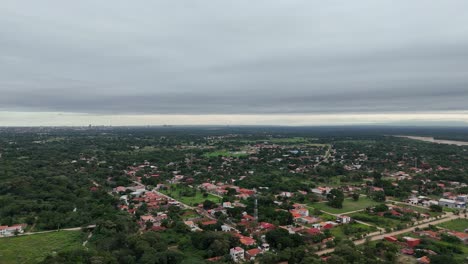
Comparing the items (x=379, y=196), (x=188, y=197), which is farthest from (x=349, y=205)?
(x=188, y=197)

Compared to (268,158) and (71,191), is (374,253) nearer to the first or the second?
(71,191)

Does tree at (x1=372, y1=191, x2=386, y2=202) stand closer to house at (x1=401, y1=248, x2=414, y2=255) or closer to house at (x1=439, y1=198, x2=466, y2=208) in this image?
house at (x1=439, y1=198, x2=466, y2=208)

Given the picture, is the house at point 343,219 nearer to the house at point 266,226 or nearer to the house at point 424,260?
the house at point 266,226

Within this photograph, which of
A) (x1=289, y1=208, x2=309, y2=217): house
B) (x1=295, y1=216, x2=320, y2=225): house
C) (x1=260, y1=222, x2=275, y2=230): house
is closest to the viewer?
(x1=260, y1=222, x2=275, y2=230): house

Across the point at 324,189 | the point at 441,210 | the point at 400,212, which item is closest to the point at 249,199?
the point at 324,189

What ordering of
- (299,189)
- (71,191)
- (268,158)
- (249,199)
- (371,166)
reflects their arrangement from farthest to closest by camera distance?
(268,158)
(371,166)
(299,189)
(71,191)
(249,199)

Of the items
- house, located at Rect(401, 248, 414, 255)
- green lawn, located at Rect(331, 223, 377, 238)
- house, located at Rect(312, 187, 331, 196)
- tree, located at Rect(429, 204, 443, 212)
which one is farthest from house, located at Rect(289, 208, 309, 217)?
tree, located at Rect(429, 204, 443, 212)

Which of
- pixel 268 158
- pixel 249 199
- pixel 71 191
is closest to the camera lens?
pixel 249 199

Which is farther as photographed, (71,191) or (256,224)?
(71,191)
